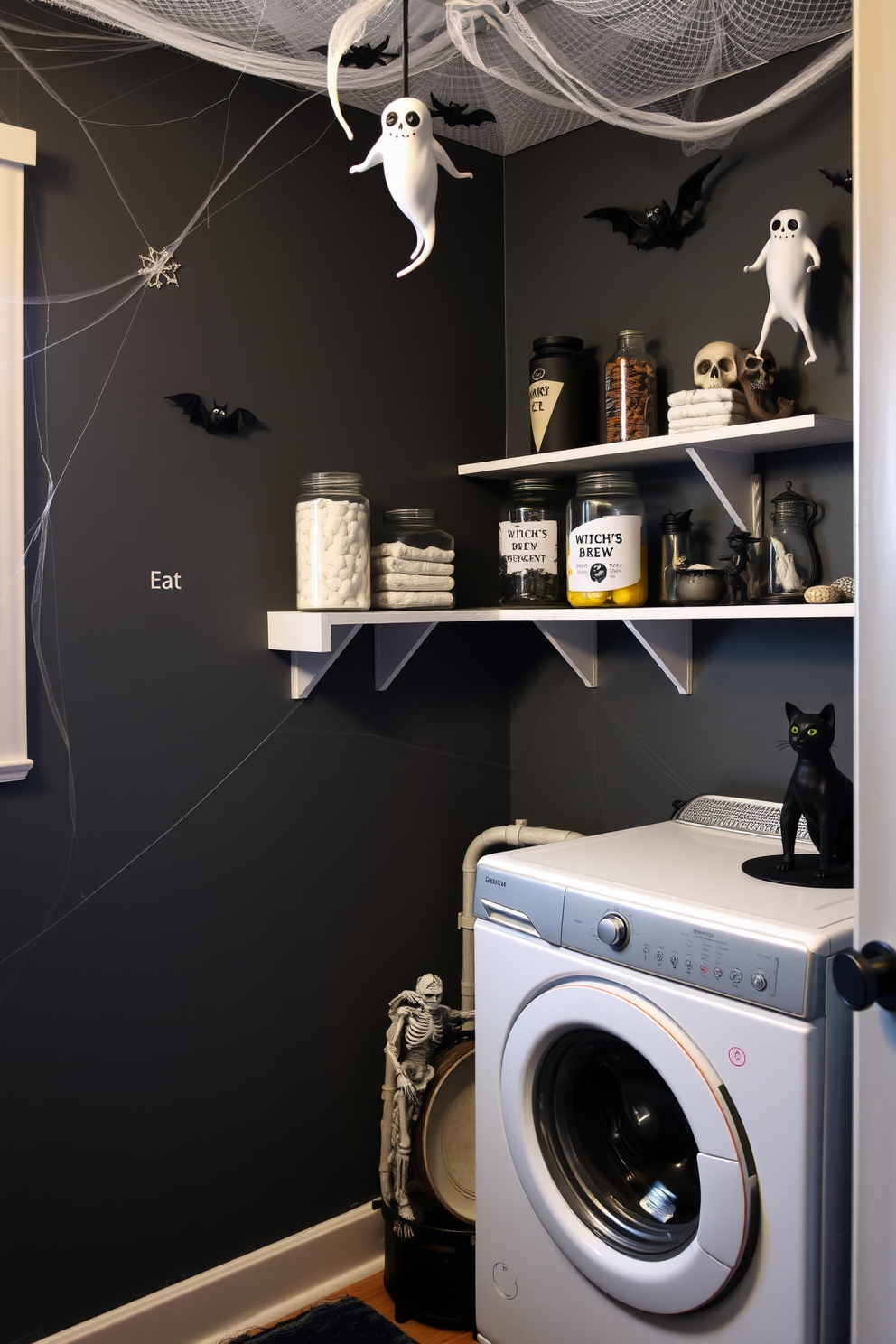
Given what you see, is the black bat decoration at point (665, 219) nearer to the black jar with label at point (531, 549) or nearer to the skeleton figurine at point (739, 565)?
the black jar with label at point (531, 549)

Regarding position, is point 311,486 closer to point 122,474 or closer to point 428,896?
point 122,474

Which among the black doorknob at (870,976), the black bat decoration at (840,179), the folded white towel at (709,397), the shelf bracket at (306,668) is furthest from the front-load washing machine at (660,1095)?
the black bat decoration at (840,179)

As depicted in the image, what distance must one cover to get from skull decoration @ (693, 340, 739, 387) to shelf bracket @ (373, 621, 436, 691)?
69 centimetres

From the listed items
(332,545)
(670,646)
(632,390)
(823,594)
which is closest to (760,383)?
(632,390)

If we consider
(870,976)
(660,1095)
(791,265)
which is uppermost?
(791,265)

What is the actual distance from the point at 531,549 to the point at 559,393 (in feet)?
1.03

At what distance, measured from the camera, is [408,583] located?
6.64ft

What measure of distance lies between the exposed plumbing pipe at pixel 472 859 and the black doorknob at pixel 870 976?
1.25 meters

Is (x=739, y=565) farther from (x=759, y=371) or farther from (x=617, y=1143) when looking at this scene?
(x=617, y=1143)

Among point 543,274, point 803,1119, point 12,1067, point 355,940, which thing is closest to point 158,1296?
point 12,1067

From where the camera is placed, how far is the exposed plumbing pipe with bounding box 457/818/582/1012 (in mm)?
2234

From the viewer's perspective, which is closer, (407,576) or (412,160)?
(412,160)

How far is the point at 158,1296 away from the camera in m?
1.87

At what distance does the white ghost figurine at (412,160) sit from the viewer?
4.13 ft
